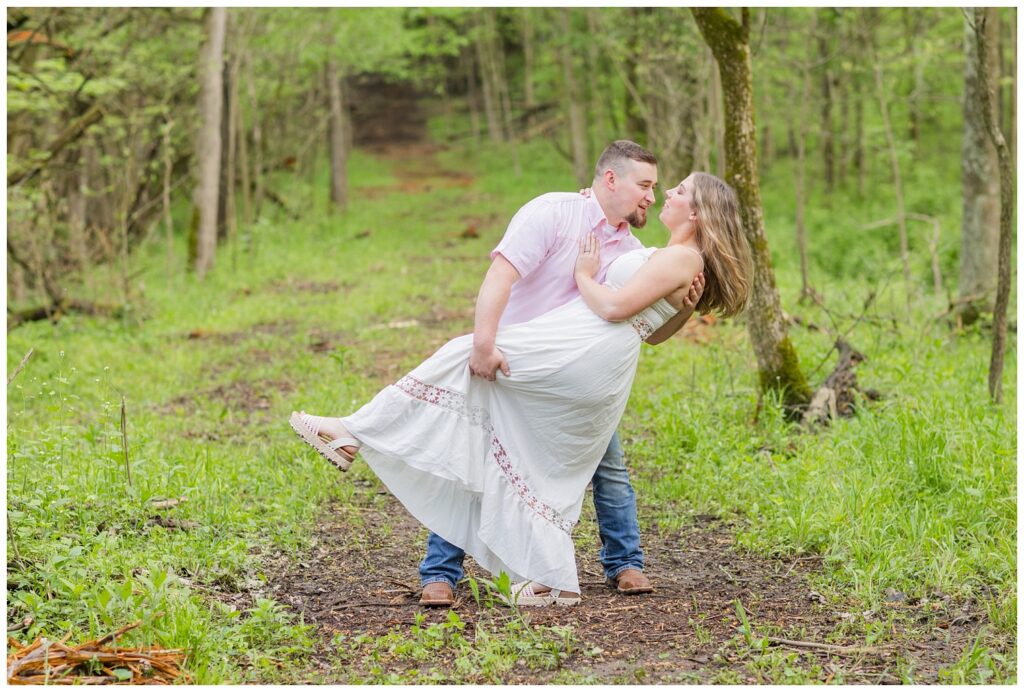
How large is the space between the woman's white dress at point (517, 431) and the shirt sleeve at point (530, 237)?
0.28 m

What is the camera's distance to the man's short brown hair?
424cm

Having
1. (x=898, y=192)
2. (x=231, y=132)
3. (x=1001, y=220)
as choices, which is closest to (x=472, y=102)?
(x=231, y=132)

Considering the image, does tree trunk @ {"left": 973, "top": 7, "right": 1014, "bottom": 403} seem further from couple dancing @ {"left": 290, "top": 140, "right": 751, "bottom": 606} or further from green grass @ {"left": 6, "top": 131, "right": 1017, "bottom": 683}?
couple dancing @ {"left": 290, "top": 140, "right": 751, "bottom": 606}

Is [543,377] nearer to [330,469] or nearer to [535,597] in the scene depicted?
[535,597]

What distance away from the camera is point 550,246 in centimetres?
429

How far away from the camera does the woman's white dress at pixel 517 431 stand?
429 cm

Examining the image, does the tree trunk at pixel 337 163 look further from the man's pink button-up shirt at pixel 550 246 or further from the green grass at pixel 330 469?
the man's pink button-up shirt at pixel 550 246

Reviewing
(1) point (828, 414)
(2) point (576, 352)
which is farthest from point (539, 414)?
(1) point (828, 414)

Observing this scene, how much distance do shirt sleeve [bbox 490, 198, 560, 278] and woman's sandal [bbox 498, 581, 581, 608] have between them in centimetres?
133

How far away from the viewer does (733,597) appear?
15.2ft

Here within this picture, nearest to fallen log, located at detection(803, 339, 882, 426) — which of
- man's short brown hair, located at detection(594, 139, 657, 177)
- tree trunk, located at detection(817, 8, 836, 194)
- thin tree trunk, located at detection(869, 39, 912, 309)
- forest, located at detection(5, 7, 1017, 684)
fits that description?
forest, located at detection(5, 7, 1017, 684)

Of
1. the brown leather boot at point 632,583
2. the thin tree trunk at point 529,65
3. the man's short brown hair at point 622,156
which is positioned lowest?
the brown leather boot at point 632,583

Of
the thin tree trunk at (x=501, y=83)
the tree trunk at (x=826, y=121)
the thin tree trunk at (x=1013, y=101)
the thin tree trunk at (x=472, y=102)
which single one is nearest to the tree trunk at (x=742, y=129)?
the thin tree trunk at (x=1013, y=101)

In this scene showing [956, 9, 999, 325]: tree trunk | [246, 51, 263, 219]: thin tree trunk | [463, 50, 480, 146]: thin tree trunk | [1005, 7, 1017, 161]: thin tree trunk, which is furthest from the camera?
[463, 50, 480, 146]: thin tree trunk
